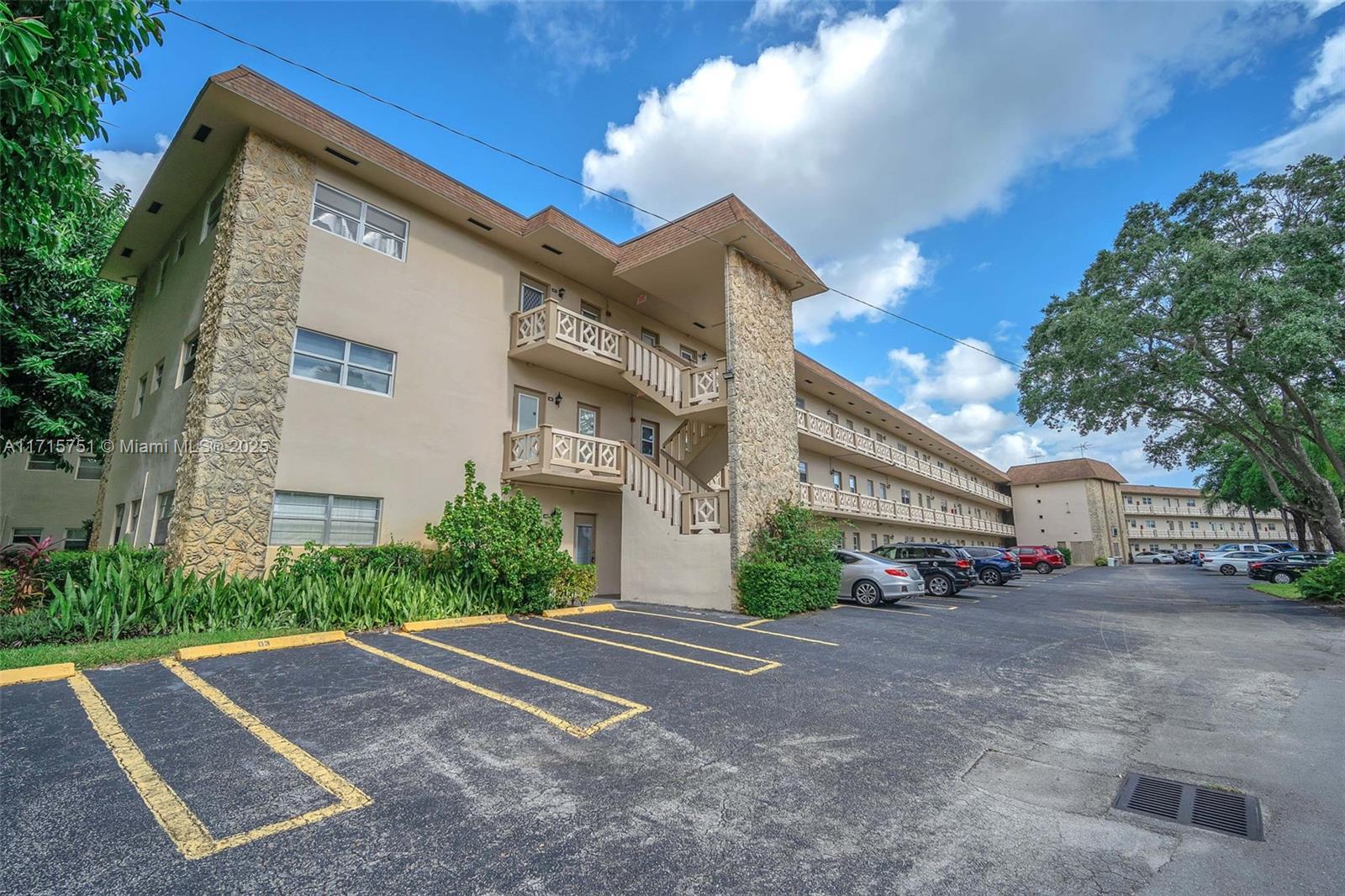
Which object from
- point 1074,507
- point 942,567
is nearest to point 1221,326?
point 942,567

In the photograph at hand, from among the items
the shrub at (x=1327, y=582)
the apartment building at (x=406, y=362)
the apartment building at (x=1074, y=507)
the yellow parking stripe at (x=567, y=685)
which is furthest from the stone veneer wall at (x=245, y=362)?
the apartment building at (x=1074, y=507)

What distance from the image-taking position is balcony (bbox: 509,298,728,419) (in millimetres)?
14000

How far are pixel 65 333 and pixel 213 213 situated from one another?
8166mm

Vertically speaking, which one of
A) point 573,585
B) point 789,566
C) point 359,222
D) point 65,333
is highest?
point 359,222

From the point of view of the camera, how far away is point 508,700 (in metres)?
5.47

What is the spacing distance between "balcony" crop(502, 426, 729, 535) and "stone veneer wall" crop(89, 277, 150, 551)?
10.2m

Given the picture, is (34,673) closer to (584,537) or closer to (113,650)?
(113,650)

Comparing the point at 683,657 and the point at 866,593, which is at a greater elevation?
the point at 866,593

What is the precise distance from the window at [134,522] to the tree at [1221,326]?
24.9 m

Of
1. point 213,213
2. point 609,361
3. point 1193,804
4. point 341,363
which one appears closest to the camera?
point 1193,804

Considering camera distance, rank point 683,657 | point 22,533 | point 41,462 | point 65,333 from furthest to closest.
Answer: point 41,462 < point 22,533 < point 65,333 < point 683,657

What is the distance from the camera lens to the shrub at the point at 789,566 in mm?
12055

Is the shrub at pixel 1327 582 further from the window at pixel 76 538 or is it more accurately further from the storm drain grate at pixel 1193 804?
the window at pixel 76 538

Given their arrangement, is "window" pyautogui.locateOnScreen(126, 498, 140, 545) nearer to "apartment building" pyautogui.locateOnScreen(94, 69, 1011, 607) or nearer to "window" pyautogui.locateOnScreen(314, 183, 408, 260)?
"apartment building" pyautogui.locateOnScreen(94, 69, 1011, 607)
